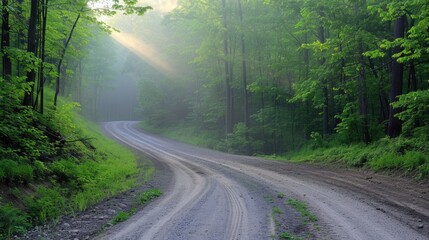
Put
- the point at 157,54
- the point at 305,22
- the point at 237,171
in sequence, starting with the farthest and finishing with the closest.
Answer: the point at 157,54
the point at 305,22
the point at 237,171

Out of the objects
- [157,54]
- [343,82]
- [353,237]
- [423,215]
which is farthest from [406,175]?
[157,54]

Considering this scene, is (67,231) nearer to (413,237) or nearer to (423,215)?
(413,237)

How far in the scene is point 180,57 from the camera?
127ft

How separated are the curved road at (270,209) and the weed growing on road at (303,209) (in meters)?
0.17

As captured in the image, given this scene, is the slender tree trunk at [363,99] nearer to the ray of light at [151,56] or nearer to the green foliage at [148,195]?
the green foliage at [148,195]

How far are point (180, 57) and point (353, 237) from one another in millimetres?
35832

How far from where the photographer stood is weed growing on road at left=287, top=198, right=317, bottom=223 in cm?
610

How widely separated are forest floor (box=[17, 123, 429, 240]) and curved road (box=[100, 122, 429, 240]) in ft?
0.05

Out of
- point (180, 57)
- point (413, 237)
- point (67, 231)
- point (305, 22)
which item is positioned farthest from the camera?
point (180, 57)

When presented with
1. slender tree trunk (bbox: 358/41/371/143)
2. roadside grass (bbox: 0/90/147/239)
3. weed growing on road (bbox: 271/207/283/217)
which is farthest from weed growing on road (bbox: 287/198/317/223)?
slender tree trunk (bbox: 358/41/371/143)

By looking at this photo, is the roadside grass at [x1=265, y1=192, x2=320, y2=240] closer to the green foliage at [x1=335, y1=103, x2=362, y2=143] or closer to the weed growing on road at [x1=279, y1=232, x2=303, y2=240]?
the weed growing on road at [x1=279, y1=232, x2=303, y2=240]

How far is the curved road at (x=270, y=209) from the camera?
17.5ft

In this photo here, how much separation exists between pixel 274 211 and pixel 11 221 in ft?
16.9

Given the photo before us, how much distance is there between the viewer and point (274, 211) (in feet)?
22.0
